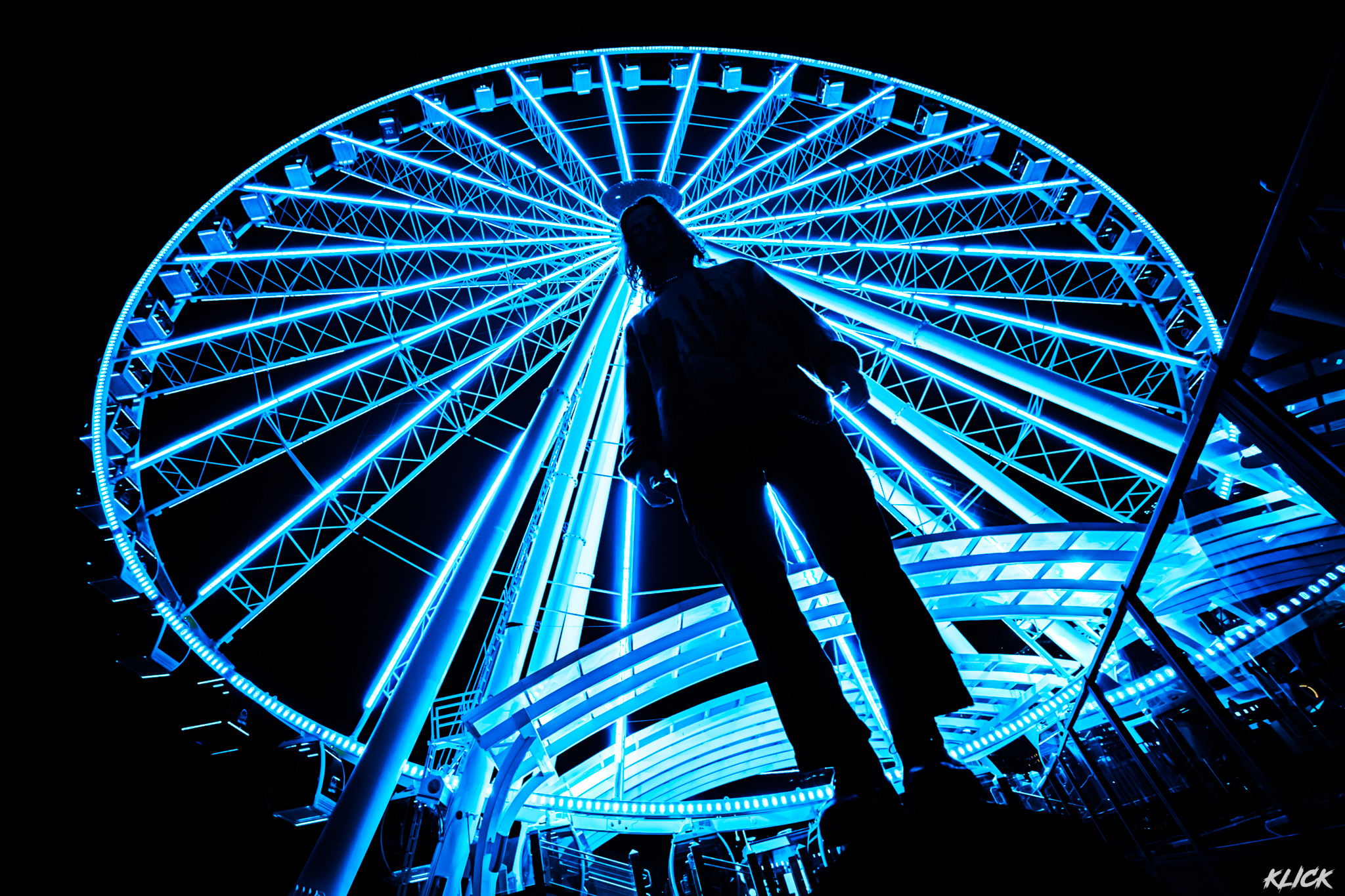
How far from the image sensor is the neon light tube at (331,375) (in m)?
10.1

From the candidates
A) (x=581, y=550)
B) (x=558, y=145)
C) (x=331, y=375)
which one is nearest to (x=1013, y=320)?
(x=581, y=550)

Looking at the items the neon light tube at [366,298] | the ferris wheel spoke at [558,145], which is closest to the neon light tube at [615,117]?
the ferris wheel spoke at [558,145]

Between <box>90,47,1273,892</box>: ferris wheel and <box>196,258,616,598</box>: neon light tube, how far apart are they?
0.16 ft

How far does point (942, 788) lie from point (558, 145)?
1234 cm

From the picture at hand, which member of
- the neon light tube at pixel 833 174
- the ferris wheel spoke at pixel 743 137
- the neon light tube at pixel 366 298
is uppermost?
the ferris wheel spoke at pixel 743 137

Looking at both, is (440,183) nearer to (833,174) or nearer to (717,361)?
(833,174)

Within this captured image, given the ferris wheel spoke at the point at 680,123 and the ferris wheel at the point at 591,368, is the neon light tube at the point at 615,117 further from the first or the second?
the ferris wheel spoke at the point at 680,123

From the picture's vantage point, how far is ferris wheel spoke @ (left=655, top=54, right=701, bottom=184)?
1180 centimetres

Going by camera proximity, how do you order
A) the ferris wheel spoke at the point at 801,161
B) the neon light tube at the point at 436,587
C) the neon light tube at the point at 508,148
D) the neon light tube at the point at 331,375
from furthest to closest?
the ferris wheel spoke at the point at 801,161
the neon light tube at the point at 508,148
the neon light tube at the point at 331,375
the neon light tube at the point at 436,587

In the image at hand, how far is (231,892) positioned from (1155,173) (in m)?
19.8

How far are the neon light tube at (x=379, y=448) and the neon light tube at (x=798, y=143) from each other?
85.0 inches

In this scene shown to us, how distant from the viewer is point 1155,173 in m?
10.8

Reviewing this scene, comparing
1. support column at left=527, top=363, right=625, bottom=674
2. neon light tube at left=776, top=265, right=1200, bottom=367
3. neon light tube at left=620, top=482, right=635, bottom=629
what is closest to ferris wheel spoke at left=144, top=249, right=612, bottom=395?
support column at left=527, top=363, right=625, bottom=674

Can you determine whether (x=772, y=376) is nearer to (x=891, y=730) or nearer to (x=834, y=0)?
(x=891, y=730)
